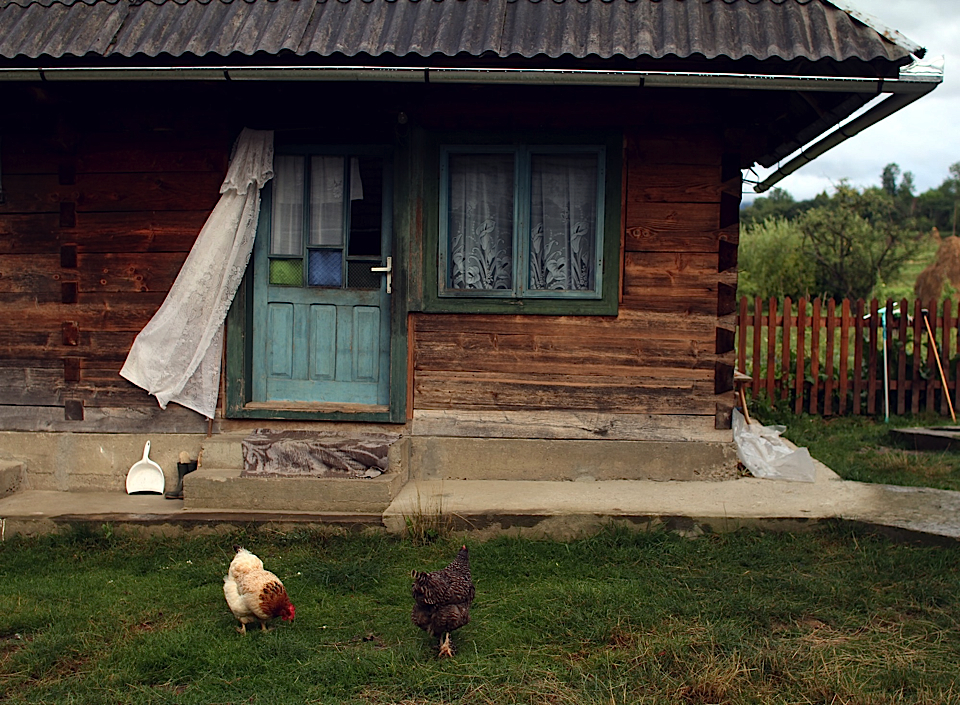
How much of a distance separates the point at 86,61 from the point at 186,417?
8.97 ft

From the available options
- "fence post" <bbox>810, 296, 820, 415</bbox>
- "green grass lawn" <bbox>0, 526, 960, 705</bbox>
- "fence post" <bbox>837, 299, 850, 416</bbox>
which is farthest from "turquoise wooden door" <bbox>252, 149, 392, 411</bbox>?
"fence post" <bbox>837, 299, 850, 416</bbox>

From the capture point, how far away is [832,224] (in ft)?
71.4

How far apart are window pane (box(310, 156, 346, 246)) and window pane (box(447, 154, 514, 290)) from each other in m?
0.84

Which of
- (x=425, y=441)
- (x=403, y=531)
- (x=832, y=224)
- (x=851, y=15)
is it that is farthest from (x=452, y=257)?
(x=832, y=224)

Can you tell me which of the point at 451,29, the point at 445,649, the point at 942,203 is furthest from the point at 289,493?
the point at 942,203

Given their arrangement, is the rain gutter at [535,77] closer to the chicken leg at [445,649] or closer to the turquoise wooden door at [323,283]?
the turquoise wooden door at [323,283]

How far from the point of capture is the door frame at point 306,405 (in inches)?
267

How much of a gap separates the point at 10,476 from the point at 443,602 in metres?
4.50

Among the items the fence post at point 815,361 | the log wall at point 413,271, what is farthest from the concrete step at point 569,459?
the fence post at point 815,361

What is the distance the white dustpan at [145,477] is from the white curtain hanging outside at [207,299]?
48 cm

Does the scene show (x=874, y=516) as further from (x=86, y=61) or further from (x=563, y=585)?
(x=86, y=61)

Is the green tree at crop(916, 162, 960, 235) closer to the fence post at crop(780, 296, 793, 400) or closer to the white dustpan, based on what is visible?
the fence post at crop(780, 296, 793, 400)

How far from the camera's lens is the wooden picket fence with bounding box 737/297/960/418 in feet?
36.5

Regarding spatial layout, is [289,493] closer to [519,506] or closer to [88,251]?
[519,506]
